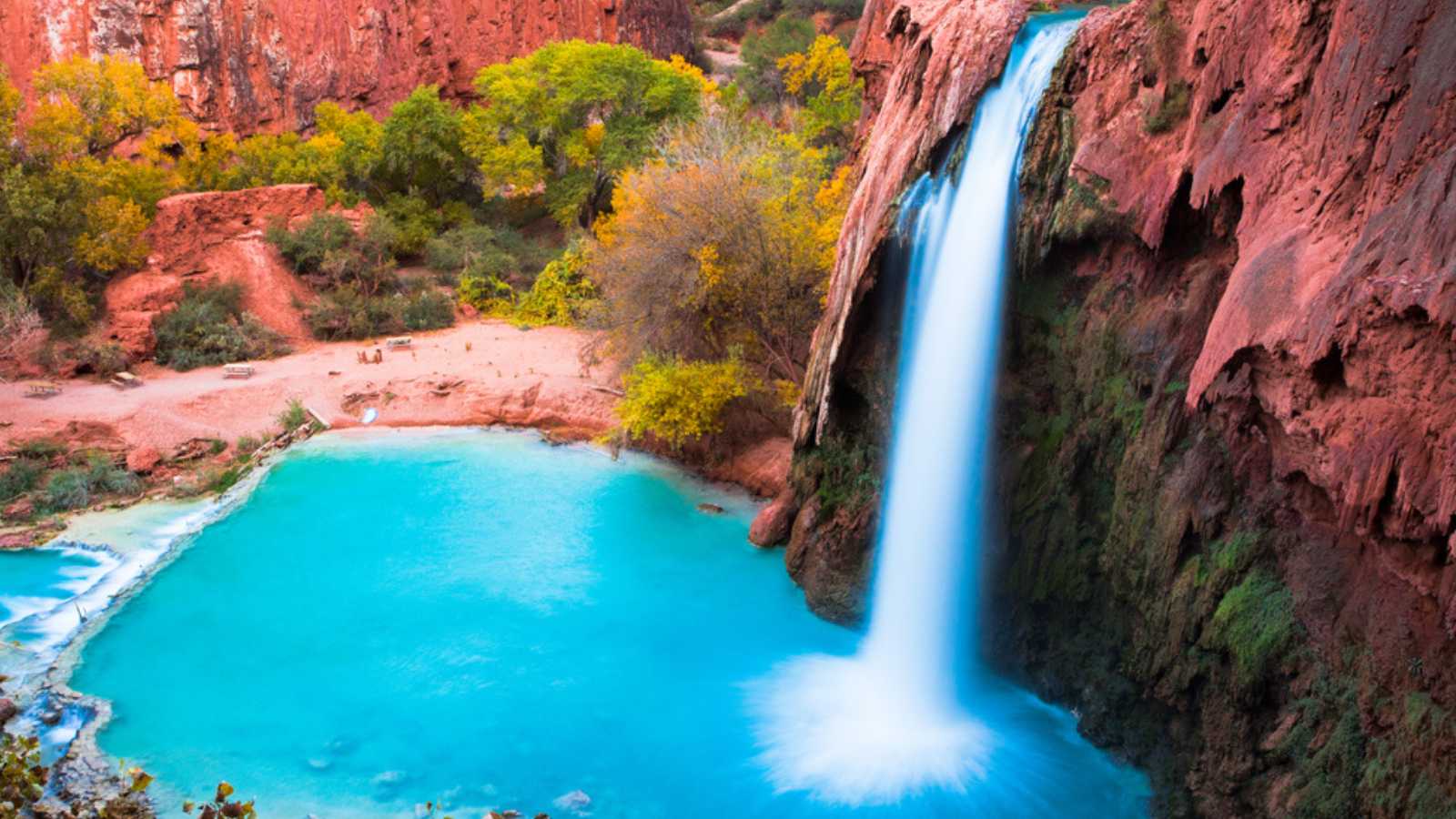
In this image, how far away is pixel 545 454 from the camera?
19656 mm

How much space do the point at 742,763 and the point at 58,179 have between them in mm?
20618

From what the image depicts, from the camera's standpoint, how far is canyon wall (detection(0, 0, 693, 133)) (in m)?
32.0

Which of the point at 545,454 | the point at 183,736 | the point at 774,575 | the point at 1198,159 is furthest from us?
the point at 545,454

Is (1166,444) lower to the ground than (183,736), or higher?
higher

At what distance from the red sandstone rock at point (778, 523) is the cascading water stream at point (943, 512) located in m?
2.67

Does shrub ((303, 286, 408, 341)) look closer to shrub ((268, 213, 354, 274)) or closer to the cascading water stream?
shrub ((268, 213, 354, 274))

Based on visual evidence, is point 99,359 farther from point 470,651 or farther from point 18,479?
point 470,651

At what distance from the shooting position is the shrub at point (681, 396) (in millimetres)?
17391

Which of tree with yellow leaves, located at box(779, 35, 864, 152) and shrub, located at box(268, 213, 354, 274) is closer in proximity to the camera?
shrub, located at box(268, 213, 354, 274)

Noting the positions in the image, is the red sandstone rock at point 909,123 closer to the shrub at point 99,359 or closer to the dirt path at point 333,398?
the dirt path at point 333,398

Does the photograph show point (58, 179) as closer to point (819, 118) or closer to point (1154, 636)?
point (819, 118)

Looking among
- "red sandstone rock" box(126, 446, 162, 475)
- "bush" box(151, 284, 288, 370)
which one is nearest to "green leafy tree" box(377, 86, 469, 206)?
"bush" box(151, 284, 288, 370)

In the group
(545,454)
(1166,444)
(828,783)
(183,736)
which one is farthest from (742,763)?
(545,454)

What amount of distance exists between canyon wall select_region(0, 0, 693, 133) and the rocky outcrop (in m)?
8.83
